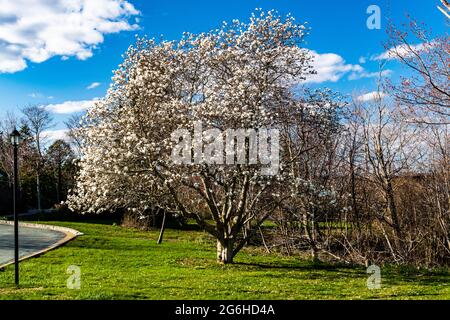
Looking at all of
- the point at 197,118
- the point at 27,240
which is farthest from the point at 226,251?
the point at 27,240

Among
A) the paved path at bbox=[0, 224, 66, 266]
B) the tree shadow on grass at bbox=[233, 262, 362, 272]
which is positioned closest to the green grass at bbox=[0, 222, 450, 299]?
the tree shadow on grass at bbox=[233, 262, 362, 272]

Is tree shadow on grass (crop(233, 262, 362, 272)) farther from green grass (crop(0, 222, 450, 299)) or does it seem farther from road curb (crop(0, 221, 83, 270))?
road curb (crop(0, 221, 83, 270))

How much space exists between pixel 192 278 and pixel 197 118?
4.85m

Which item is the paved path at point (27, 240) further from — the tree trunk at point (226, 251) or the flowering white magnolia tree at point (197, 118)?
the tree trunk at point (226, 251)

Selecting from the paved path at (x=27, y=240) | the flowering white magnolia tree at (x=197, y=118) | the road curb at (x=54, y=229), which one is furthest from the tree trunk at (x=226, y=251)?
the paved path at (x=27, y=240)

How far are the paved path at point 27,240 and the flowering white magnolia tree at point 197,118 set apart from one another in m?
3.63

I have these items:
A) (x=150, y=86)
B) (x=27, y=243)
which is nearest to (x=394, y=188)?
(x=150, y=86)

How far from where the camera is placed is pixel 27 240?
71.1 feet

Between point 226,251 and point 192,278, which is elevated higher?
point 226,251

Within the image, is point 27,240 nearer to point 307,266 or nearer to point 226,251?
point 226,251

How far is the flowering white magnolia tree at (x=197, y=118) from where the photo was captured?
14086mm

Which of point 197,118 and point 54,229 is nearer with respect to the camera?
point 197,118

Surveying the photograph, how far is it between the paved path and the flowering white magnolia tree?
3.63 meters
